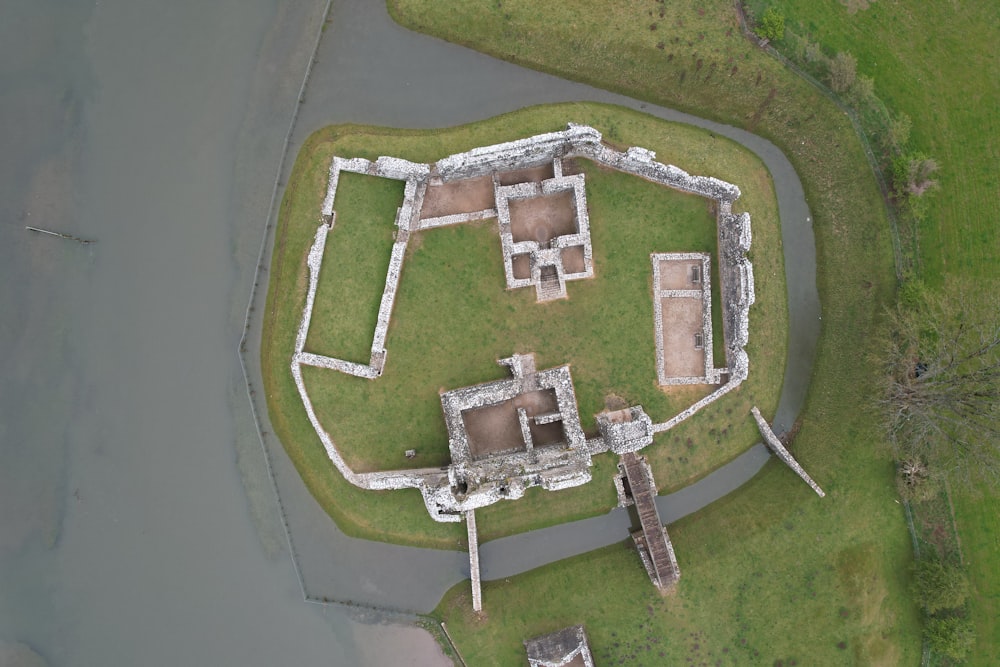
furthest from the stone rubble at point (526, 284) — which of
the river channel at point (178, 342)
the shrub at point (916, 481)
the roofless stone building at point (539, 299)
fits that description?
the shrub at point (916, 481)

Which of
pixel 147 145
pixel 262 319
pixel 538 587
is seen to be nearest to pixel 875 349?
pixel 538 587

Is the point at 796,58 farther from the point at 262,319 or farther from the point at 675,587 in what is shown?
the point at 262,319

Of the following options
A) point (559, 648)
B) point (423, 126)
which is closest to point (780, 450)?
point (559, 648)

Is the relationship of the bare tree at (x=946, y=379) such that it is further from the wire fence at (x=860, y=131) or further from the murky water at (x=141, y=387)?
the murky water at (x=141, y=387)

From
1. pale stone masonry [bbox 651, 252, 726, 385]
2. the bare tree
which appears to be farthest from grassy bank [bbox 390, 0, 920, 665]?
pale stone masonry [bbox 651, 252, 726, 385]

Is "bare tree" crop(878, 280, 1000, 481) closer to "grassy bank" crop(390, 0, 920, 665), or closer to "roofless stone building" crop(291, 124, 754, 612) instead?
"grassy bank" crop(390, 0, 920, 665)

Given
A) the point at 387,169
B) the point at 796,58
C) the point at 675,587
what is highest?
the point at 796,58

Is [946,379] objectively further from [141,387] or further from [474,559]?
[141,387]
